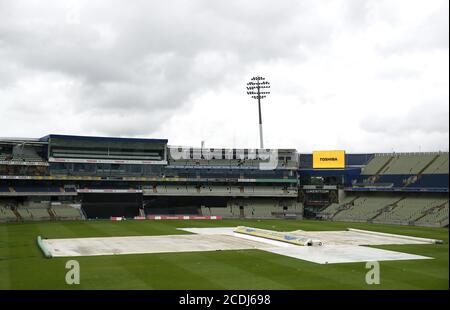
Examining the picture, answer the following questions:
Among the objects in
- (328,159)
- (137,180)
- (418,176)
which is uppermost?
(328,159)

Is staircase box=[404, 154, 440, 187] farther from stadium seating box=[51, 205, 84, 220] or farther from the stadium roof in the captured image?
stadium seating box=[51, 205, 84, 220]

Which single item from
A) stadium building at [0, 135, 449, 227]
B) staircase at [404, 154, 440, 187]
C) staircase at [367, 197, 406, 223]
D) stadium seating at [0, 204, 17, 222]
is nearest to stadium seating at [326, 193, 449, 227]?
staircase at [367, 197, 406, 223]

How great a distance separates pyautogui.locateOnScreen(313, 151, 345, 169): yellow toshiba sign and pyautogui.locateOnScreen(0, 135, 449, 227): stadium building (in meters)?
0.16

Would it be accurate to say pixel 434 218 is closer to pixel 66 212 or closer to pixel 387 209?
pixel 387 209

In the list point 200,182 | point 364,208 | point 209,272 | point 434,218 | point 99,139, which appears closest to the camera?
point 209,272

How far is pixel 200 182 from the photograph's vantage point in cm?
8194

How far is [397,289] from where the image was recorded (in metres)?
22.7

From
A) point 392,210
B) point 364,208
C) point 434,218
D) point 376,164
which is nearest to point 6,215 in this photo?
point 364,208

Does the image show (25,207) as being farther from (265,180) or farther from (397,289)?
(397,289)

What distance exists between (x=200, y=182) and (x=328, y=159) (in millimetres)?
21638

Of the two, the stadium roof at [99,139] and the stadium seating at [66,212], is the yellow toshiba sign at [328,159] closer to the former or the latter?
the stadium roof at [99,139]

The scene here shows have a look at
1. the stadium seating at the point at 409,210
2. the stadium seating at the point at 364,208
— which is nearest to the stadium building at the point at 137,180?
the stadium seating at the point at 364,208

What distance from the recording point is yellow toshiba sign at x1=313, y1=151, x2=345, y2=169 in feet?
261

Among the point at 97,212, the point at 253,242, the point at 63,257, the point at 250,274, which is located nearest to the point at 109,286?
the point at 250,274
